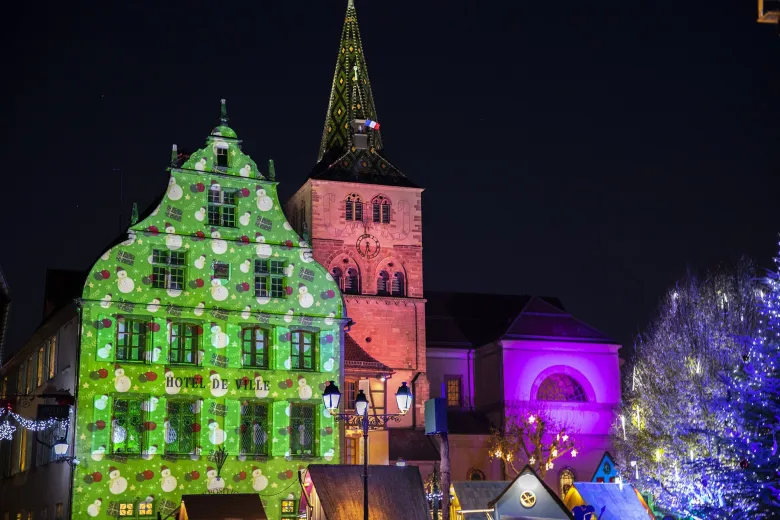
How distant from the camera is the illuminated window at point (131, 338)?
38125mm

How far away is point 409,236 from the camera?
6156 cm

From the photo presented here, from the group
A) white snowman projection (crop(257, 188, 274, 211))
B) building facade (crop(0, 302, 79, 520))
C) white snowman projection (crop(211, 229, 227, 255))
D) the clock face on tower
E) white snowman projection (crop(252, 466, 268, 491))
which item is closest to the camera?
building facade (crop(0, 302, 79, 520))

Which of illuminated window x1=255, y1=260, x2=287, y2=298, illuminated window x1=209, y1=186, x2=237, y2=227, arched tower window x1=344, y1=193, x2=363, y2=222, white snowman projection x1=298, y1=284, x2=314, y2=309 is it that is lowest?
white snowman projection x1=298, y1=284, x2=314, y2=309

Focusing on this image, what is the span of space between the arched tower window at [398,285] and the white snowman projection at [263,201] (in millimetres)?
20574

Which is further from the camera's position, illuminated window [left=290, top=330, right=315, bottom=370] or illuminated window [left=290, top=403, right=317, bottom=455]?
illuminated window [left=290, top=330, right=315, bottom=370]

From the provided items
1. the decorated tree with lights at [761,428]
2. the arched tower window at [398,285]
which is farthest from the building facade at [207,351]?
the decorated tree with lights at [761,428]

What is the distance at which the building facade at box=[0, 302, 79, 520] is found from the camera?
3841 centimetres

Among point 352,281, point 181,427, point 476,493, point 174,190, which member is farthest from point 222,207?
point 352,281

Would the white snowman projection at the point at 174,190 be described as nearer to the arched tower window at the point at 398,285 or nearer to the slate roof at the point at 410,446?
the slate roof at the point at 410,446

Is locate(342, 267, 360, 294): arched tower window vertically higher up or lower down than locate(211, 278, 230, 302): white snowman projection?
higher up

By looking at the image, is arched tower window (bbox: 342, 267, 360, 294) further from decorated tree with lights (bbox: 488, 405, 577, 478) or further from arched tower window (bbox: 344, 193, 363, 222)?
decorated tree with lights (bbox: 488, 405, 577, 478)

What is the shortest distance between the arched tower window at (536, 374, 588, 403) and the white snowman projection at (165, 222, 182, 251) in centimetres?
3079

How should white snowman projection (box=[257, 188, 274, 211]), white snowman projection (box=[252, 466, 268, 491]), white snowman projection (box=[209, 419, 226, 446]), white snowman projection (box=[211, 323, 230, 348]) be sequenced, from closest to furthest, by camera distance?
white snowman projection (box=[209, 419, 226, 446]), white snowman projection (box=[252, 466, 268, 491]), white snowman projection (box=[211, 323, 230, 348]), white snowman projection (box=[257, 188, 274, 211])

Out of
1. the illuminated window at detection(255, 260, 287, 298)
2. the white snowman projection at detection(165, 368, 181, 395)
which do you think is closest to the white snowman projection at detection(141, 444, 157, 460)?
the white snowman projection at detection(165, 368, 181, 395)
